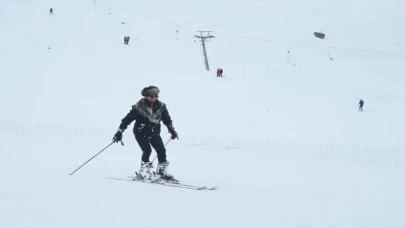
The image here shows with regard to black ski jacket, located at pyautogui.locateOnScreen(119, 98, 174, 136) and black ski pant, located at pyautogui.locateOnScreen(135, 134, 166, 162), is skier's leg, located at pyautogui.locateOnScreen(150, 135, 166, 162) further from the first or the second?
black ski jacket, located at pyautogui.locateOnScreen(119, 98, 174, 136)

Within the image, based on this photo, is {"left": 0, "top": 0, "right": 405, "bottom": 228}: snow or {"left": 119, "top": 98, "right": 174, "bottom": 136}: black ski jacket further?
{"left": 119, "top": 98, "right": 174, "bottom": 136}: black ski jacket

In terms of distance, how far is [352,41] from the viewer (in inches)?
1732

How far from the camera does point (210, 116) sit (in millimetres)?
16562

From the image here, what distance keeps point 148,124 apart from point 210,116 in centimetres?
1021

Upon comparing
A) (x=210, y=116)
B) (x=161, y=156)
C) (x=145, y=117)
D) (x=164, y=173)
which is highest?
(x=145, y=117)

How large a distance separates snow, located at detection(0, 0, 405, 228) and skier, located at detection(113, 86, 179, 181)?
1.91ft

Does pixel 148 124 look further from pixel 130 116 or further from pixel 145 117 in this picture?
pixel 130 116

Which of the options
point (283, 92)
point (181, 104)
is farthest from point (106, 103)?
point (283, 92)

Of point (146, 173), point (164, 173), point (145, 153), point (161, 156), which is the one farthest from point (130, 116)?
point (164, 173)

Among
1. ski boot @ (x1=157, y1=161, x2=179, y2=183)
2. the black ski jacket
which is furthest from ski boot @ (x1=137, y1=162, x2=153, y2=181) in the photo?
the black ski jacket

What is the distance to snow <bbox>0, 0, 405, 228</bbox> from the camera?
4758 mm

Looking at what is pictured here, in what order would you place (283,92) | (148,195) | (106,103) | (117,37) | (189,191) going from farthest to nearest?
1. (117,37)
2. (283,92)
3. (106,103)
4. (189,191)
5. (148,195)

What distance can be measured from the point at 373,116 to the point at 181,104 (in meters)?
10.1

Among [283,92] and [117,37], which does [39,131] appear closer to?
[283,92]
